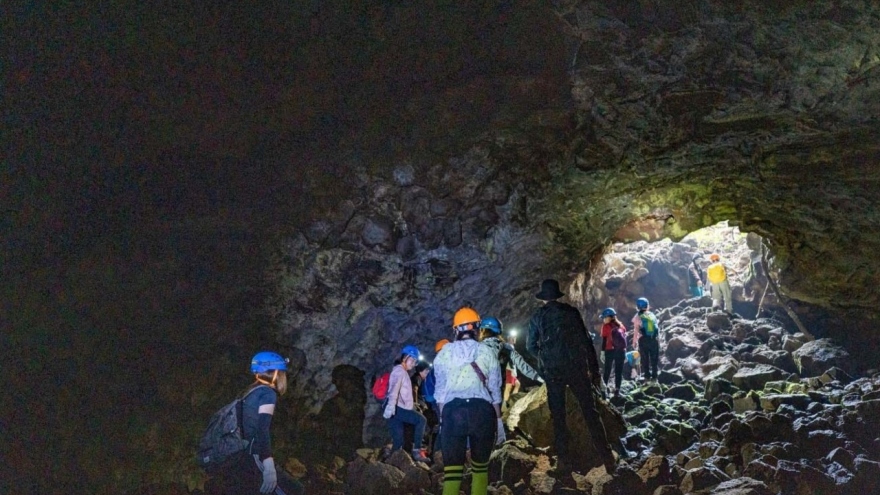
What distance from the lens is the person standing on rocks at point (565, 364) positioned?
664 centimetres

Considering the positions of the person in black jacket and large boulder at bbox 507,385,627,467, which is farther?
the person in black jacket

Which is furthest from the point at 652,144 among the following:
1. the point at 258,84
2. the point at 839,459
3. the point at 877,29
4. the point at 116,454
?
the point at 116,454

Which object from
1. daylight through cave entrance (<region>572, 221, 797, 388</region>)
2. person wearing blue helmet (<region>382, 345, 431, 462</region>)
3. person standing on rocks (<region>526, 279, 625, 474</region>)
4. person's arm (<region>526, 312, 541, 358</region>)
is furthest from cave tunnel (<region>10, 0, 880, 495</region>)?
daylight through cave entrance (<region>572, 221, 797, 388</region>)

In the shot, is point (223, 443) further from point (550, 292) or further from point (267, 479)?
point (550, 292)

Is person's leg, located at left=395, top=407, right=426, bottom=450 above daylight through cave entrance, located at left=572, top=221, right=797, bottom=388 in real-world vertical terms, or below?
below

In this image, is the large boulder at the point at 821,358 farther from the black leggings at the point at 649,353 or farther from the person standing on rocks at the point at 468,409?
the person standing on rocks at the point at 468,409

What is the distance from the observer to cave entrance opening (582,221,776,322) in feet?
55.5

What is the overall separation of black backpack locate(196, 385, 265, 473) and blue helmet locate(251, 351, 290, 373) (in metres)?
0.41

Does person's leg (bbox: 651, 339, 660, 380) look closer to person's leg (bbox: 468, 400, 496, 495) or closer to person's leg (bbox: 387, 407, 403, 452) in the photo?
person's leg (bbox: 387, 407, 403, 452)

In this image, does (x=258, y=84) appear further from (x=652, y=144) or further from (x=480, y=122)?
(x=652, y=144)

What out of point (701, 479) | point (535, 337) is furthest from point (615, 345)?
point (701, 479)

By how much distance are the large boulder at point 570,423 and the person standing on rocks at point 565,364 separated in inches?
20.3

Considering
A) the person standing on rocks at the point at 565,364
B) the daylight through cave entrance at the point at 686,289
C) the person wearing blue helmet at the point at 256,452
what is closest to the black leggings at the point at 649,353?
the daylight through cave entrance at the point at 686,289

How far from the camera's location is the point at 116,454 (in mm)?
6910
